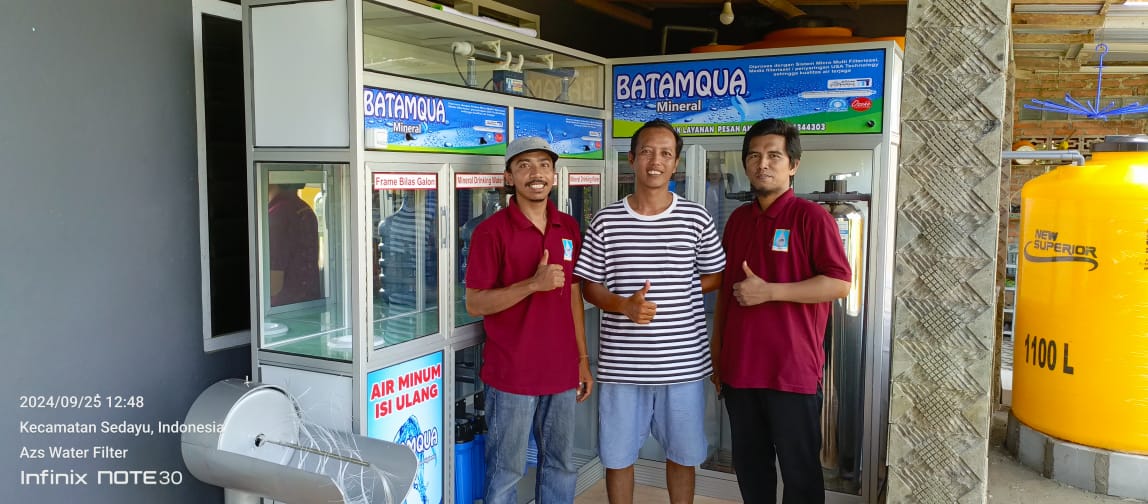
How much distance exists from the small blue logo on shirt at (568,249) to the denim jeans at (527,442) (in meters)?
0.52

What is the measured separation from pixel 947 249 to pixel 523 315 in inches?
58.6

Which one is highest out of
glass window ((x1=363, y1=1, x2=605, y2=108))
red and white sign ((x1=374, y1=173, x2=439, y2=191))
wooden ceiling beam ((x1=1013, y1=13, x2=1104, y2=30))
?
wooden ceiling beam ((x1=1013, y1=13, x2=1104, y2=30))

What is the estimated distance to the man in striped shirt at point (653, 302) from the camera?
3.12 m

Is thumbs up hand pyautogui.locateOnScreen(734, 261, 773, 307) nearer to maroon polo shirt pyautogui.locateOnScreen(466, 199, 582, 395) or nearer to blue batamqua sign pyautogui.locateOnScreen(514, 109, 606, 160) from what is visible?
maroon polo shirt pyautogui.locateOnScreen(466, 199, 582, 395)

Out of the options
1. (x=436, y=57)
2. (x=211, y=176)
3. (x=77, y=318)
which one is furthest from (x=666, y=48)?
(x=77, y=318)

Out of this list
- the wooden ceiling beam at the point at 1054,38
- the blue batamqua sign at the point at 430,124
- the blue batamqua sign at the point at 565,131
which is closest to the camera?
the blue batamqua sign at the point at 430,124

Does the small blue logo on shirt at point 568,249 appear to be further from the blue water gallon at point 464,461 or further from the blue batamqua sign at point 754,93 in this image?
the blue batamqua sign at point 754,93

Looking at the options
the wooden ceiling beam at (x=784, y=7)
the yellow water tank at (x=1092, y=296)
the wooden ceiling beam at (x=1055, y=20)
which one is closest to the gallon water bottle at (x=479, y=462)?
the yellow water tank at (x=1092, y=296)

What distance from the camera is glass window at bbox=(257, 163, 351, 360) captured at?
3.04m

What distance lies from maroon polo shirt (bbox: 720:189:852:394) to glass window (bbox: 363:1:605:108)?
1307 millimetres

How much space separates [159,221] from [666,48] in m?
6.03

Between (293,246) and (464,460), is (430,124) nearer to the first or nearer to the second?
(293,246)

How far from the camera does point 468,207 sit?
3.62 meters

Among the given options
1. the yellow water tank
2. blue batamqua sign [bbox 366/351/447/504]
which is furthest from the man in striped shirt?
the yellow water tank
